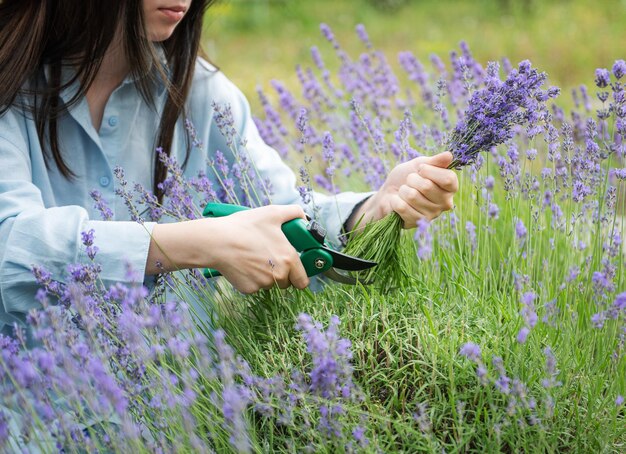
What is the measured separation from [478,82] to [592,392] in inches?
59.7

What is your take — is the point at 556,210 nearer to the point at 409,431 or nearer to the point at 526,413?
the point at 526,413

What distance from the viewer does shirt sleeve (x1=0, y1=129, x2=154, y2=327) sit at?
5.46 feet

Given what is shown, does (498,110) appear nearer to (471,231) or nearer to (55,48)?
(471,231)

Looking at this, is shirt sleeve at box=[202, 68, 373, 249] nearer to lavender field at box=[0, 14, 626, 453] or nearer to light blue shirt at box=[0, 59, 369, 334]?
light blue shirt at box=[0, 59, 369, 334]

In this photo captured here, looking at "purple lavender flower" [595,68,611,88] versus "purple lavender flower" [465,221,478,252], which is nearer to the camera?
"purple lavender flower" [595,68,611,88]

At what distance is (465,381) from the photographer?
147cm

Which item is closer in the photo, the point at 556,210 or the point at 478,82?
the point at 556,210

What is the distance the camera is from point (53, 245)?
1667 mm

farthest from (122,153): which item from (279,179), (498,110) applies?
(498,110)

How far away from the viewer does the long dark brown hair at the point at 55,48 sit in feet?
6.23

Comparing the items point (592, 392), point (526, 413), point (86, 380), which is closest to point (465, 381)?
A: point (526, 413)

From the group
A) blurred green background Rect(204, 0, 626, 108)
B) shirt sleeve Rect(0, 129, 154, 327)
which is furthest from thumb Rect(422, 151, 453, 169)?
blurred green background Rect(204, 0, 626, 108)

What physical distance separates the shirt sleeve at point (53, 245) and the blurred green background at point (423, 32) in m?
3.78

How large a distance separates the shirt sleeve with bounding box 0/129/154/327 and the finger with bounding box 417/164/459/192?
625mm
